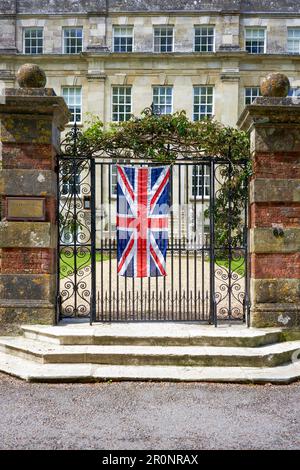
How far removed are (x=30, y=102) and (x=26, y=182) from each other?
111 centimetres

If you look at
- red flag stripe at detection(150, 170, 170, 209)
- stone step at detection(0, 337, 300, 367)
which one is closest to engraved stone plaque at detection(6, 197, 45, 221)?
red flag stripe at detection(150, 170, 170, 209)

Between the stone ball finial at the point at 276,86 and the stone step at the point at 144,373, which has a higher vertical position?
the stone ball finial at the point at 276,86

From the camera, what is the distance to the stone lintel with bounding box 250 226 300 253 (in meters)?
7.49

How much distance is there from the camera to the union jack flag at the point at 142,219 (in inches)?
309

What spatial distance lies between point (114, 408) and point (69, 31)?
27.3 meters

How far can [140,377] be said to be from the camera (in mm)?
6215

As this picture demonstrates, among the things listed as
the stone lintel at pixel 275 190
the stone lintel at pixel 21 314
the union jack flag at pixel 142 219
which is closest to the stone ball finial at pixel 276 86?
the stone lintel at pixel 275 190

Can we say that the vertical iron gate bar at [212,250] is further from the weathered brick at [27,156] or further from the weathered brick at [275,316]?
the weathered brick at [27,156]

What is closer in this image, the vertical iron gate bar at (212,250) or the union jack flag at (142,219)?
the vertical iron gate bar at (212,250)

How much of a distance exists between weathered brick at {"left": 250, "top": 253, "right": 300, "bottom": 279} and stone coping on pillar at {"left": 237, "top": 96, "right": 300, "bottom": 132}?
6.18ft

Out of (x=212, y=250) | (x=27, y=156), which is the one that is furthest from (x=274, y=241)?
(x=27, y=156)

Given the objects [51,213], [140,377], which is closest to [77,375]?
[140,377]

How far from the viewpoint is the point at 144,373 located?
632 cm
